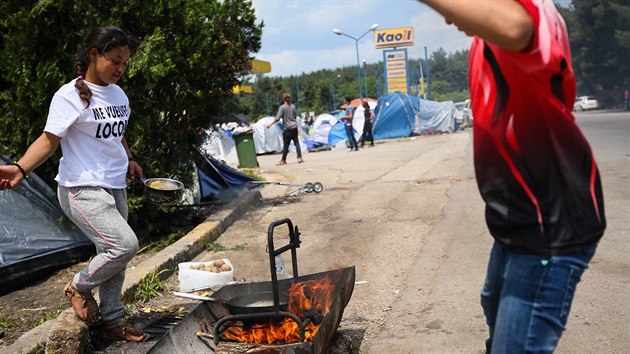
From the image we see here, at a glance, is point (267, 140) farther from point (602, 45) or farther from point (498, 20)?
point (602, 45)

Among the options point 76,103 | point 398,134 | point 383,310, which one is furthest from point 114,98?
point 398,134

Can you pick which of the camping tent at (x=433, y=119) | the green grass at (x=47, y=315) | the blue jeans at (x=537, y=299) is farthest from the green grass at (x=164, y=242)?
the camping tent at (x=433, y=119)

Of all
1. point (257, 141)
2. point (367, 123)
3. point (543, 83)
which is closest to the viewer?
point (543, 83)

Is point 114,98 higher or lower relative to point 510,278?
higher

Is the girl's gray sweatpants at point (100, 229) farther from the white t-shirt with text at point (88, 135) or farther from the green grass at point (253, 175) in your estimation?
the green grass at point (253, 175)

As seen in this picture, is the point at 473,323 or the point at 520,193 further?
the point at 473,323

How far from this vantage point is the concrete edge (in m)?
3.87

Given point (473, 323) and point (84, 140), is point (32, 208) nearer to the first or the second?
point (84, 140)

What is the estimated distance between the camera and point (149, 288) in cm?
532

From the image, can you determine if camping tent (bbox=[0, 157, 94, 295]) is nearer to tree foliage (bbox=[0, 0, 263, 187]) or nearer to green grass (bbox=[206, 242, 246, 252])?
tree foliage (bbox=[0, 0, 263, 187])

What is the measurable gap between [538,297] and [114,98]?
3.07 meters

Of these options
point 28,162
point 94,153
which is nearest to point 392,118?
point 94,153

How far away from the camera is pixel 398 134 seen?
31.6 meters

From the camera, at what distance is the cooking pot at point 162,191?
452 centimetres
